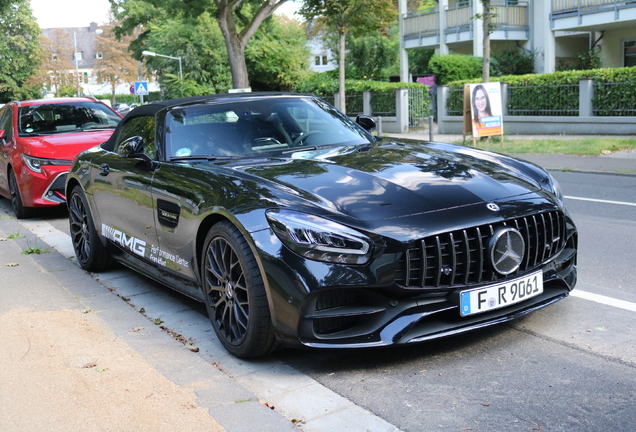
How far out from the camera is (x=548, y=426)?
3.04 metres

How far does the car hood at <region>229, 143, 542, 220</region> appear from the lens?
381cm

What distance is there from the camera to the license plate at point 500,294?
144 inches

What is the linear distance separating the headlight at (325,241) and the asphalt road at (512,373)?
652 mm

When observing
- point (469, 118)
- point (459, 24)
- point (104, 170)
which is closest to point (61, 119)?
point (104, 170)

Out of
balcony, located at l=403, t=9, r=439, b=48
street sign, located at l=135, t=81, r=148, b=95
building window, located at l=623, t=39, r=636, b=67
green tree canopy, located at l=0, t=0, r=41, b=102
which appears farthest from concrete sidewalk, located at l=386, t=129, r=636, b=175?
green tree canopy, located at l=0, t=0, r=41, b=102

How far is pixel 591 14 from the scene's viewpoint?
2855 centimetres

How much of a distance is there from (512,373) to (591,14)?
92.1 feet

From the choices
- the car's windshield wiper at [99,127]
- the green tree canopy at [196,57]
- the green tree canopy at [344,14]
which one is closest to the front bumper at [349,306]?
the car's windshield wiper at [99,127]

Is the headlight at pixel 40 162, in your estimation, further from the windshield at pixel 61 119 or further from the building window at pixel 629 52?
the building window at pixel 629 52

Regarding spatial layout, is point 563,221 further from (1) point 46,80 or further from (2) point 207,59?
(1) point 46,80

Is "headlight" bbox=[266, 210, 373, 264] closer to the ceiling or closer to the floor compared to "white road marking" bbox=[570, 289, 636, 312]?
closer to the ceiling

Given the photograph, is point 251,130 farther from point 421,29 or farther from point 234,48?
point 421,29

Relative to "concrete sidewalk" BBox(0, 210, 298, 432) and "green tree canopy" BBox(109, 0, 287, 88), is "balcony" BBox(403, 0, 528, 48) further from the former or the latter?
"concrete sidewalk" BBox(0, 210, 298, 432)

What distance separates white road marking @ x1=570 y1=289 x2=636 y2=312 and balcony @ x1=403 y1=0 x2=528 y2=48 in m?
27.0
